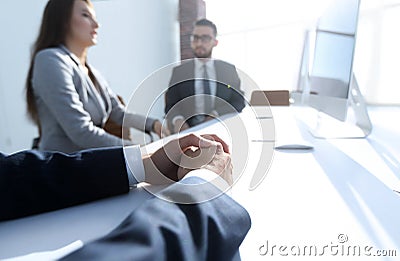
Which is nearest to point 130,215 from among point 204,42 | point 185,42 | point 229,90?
point 229,90

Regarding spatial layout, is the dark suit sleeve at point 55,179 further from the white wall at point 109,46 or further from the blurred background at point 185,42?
the white wall at point 109,46

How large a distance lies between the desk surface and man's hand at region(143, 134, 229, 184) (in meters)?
0.04

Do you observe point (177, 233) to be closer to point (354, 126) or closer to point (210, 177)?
point (210, 177)

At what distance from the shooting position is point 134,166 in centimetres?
56

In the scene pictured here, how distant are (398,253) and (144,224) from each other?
32cm

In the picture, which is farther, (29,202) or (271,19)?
(271,19)

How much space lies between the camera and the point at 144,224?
1.00 ft

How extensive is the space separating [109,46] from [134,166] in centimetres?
252

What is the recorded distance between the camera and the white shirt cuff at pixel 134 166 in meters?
0.55

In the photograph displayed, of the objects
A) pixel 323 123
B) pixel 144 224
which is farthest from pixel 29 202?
pixel 323 123

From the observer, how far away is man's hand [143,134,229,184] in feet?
1.88

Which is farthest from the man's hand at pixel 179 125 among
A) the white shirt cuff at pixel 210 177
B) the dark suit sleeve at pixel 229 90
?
the white shirt cuff at pixel 210 177

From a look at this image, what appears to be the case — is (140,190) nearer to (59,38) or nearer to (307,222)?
(307,222)

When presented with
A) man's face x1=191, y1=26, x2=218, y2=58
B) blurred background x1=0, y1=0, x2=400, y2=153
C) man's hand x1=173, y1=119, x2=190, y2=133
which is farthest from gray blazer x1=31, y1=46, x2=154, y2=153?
man's face x1=191, y1=26, x2=218, y2=58
